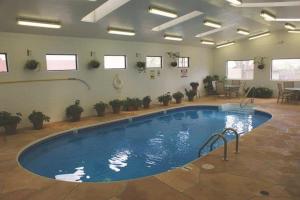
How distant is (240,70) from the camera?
44.6 feet

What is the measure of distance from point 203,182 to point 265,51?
10.9m

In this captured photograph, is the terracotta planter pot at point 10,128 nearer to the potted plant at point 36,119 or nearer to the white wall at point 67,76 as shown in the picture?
the potted plant at point 36,119

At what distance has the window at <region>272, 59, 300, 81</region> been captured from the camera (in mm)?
11774

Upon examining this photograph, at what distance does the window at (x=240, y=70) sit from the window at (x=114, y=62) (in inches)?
277

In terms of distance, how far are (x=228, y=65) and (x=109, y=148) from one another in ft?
33.5

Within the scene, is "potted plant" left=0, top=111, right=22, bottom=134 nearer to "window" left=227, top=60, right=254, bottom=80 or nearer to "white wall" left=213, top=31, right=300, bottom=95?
"white wall" left=213, top=31, right=300, bottom=95

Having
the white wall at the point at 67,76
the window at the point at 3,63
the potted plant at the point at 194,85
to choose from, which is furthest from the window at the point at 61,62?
the potted plant at the point at 194,85

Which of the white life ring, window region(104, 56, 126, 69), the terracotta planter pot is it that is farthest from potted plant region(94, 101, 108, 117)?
the terracotta planter pot

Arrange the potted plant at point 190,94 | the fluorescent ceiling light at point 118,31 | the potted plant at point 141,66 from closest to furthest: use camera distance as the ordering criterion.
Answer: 1. the fluorescent ceiling light at point 118,31
2. the potted plant at point 141,66
3. the potted plant at point 190,94

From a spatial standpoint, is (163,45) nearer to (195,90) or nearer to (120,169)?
(195,90)

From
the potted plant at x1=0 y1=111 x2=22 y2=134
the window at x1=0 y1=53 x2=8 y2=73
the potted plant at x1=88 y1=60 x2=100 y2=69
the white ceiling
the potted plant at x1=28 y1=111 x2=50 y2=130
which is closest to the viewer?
the white ceiling

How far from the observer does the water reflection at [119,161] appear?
16.3 feet

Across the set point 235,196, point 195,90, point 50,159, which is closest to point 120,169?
point 50,159

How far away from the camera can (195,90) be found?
41.9 ft
